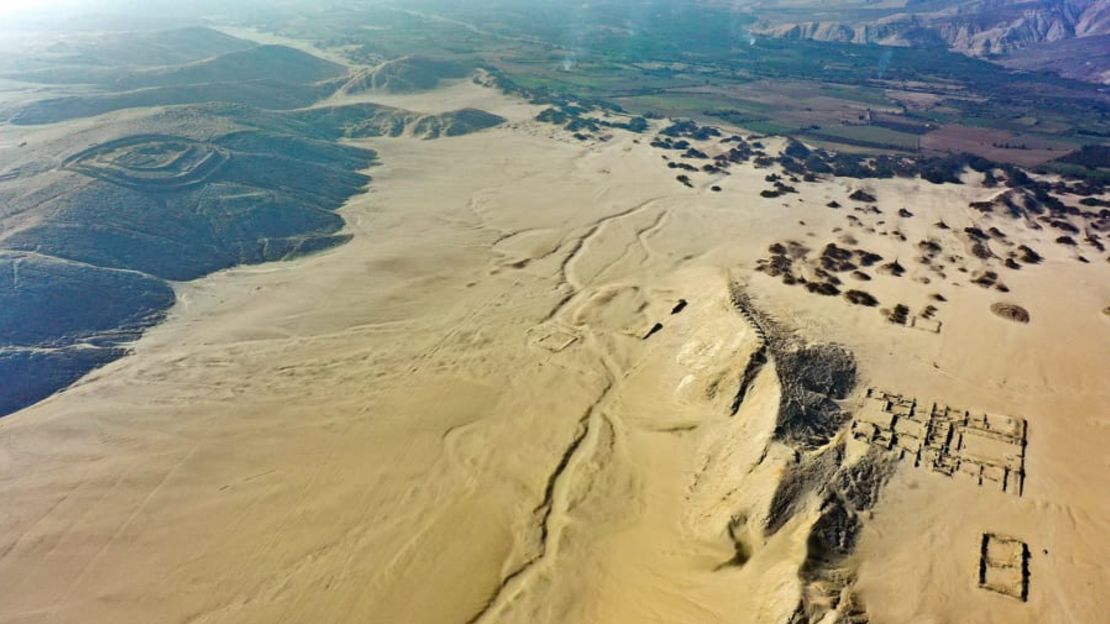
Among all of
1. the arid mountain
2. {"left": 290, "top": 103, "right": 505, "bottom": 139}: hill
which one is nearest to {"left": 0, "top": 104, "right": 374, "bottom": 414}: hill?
{"left": 290, "top": 103, "right": 505, "bottom": 139}: hill

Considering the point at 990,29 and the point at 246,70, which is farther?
the point at 990,29

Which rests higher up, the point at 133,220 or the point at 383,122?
the point at 383,122

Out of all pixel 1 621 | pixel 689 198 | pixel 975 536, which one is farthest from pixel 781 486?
pixel 689 198

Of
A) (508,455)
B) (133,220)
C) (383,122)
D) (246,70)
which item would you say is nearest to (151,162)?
(133,220)

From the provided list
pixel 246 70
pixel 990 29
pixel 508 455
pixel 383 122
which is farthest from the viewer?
pixel 990 29

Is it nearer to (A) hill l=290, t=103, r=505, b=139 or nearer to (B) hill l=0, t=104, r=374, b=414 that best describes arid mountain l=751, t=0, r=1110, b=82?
(A) hill l=290, t=103, r=505, b=139

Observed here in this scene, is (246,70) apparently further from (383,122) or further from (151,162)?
(151,162)
